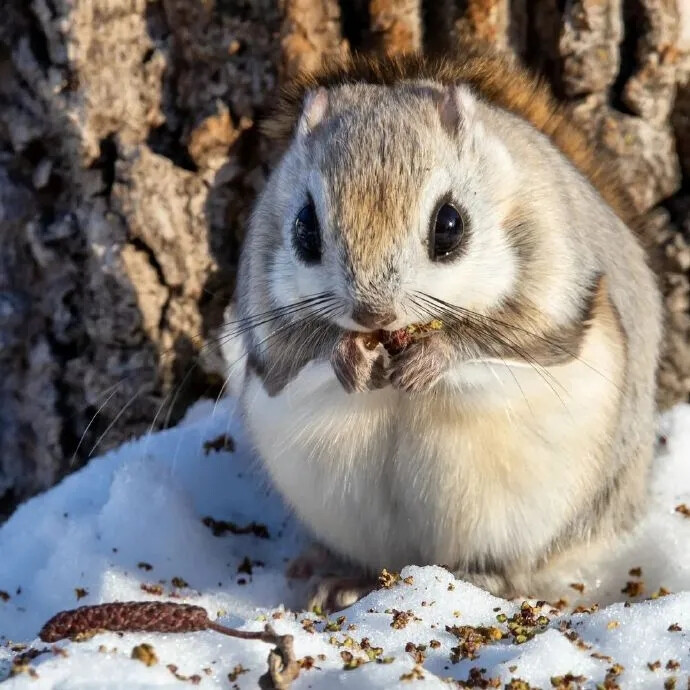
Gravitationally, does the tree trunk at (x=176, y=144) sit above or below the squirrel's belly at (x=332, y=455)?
above

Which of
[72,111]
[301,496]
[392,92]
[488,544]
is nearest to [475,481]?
[488,544]

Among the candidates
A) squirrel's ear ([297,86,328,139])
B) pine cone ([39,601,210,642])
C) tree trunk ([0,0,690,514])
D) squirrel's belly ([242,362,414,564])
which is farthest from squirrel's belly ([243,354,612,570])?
tree trunk ([0,0,690,514])

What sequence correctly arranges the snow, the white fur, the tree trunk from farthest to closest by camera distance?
the tree trunk, the white fur, the snow

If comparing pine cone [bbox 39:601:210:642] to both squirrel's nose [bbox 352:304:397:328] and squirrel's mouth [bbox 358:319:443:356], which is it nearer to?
squirrel's nose [bbox 352:304:397:328]

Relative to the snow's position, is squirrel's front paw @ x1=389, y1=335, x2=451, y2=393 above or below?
above

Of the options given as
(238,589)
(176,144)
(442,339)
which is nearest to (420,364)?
(442,339)

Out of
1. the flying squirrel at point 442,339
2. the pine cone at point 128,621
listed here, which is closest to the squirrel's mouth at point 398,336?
the flying squirrel at point 442,339

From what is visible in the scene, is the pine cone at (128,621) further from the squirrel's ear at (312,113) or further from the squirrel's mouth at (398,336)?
the squirrel's ear at (312,113)
